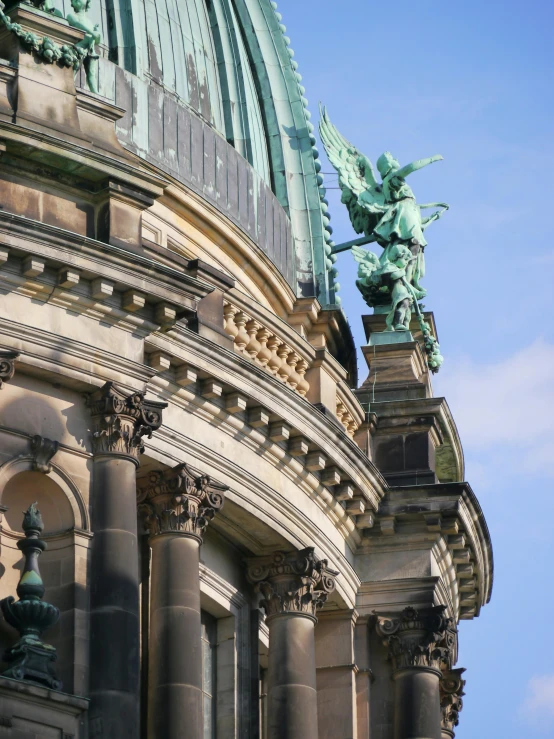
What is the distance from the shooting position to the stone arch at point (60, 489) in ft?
108

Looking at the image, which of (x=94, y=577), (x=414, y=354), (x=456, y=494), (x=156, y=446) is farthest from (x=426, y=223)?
(x=94, y=577)

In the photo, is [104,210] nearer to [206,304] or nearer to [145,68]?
[206,304]

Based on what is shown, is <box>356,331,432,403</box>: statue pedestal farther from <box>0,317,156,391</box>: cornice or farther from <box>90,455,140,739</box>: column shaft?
<box>90,455,140,739</box>: column shaft

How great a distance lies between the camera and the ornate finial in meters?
31.1

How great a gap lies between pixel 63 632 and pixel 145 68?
13602mm

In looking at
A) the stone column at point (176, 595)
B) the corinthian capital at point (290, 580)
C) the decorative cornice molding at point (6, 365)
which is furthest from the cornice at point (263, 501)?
the decorative cornice molding at point (6, 365)

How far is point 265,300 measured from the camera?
Answer: 4375 centimetres

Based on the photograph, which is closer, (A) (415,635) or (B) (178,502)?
(B) (178,502)

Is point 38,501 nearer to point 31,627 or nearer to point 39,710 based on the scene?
point 31,627

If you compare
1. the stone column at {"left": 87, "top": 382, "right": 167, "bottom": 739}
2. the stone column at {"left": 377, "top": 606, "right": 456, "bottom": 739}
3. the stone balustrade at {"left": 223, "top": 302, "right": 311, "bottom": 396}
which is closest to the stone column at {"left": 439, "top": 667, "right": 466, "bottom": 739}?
the stone column at {"left": 377, "top": 606, "right": 456, "bottom": 739}

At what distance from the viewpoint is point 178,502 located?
116ft

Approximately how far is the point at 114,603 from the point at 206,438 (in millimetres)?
5058

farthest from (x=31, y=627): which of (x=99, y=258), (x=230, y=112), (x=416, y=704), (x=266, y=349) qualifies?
(x=230, y=112)

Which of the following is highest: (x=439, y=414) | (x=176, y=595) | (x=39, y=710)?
(x=439, y=414)
